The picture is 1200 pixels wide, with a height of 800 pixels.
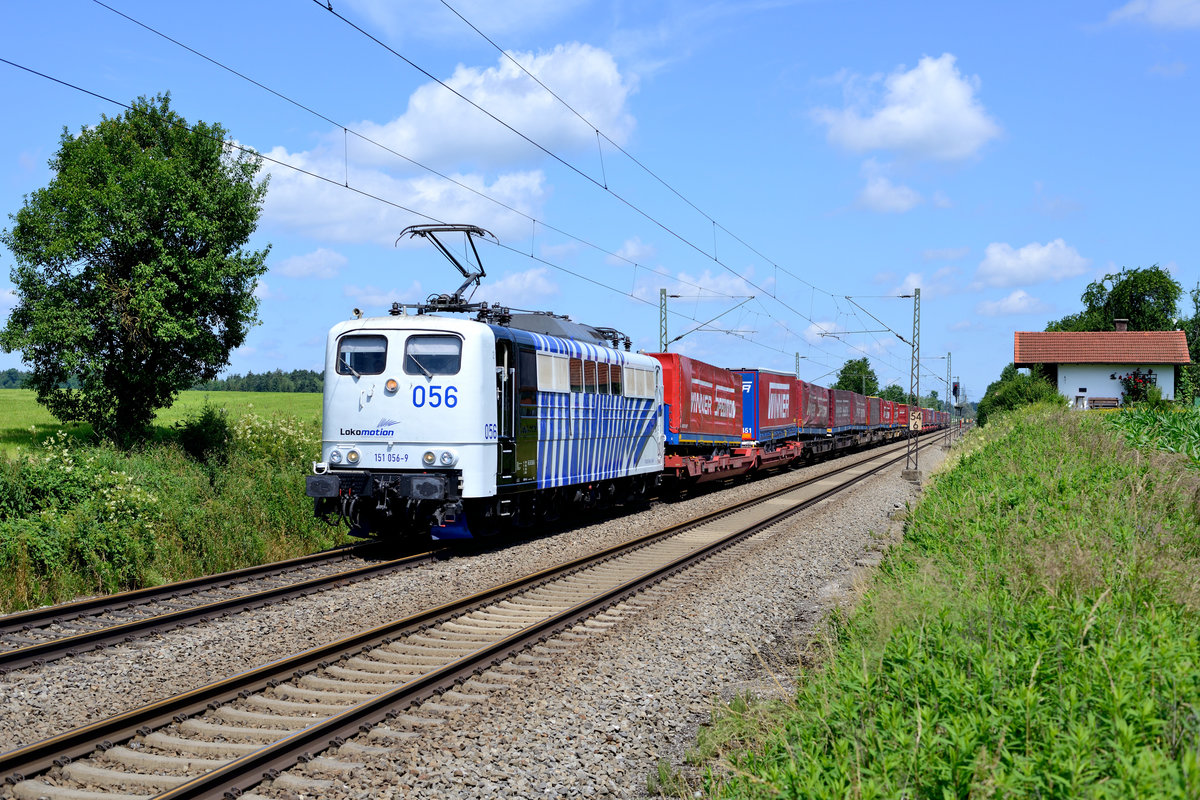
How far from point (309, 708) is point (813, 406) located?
34.6 meters

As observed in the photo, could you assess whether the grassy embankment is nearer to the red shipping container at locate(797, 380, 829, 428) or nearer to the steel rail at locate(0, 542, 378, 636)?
the steel rail at locate(0, 542, 378, 636)

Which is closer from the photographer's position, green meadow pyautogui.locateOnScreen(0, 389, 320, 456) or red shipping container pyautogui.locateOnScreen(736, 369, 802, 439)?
green meadow pyautogui.locateOnScreen(0, 389, 320, 456)

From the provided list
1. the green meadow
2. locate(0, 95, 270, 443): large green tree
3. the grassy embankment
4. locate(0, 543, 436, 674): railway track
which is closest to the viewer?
locate(0, 543, 436, 674): railway track

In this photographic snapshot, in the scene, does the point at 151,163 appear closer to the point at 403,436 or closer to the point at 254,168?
the point at 254,168

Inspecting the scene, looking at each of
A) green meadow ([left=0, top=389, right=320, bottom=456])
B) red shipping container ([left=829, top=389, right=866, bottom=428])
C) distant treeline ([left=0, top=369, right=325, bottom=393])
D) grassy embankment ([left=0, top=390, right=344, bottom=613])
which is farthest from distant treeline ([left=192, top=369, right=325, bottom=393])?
grassy embankment ([left=0, top=390, right=344, bottom=613])

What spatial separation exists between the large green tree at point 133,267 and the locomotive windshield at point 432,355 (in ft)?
38.5

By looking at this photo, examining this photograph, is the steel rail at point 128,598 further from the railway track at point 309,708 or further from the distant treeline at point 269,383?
the distant treeline at point 269,383

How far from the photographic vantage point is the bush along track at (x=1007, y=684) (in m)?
3.84

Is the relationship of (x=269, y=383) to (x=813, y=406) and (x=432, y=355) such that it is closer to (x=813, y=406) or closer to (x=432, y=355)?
(x=813, y=406)

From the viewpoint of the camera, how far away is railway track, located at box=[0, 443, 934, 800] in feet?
17.1

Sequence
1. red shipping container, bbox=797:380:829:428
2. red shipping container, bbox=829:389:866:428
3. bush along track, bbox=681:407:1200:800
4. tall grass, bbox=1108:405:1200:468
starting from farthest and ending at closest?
red shipping container, bbox=829:389:866:428 → red shipping container, bbox=797:380:829:428 → tall grass, bbox=1108:405:1200:468 → bush along track, bbox=681:407:1200:800

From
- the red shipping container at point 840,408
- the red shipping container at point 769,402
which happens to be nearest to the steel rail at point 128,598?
the red shipping container at point 769,402

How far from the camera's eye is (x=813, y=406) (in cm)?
3916

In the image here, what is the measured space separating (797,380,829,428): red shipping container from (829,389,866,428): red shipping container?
1386 mm
